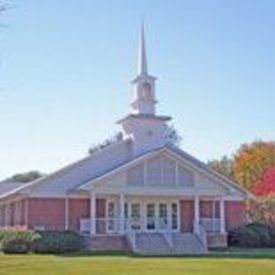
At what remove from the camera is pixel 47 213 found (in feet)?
151

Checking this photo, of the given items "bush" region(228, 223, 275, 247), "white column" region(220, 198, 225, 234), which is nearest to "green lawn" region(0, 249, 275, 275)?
"white column" region(220, 198, 225, 234)

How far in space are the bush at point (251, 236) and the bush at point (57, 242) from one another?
11349 mm

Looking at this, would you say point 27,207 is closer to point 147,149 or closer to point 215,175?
point 147,149

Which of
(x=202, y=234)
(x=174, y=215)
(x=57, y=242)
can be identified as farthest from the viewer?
(x=174, y=215)

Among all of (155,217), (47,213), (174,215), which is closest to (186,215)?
(174,215)

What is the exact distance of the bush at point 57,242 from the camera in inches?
1580

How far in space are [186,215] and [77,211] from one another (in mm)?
7316

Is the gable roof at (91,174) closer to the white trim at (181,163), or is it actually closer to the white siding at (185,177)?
the white trim at (181,163)

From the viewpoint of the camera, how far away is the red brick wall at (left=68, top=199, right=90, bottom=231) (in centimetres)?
4662

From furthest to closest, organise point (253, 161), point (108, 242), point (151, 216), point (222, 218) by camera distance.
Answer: point (253, 161) → point (151, 216) → point (222, 218) → point (108, 242)

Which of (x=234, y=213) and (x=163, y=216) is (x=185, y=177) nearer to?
(x=163, y=216)

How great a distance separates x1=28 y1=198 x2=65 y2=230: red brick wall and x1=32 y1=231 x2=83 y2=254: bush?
14.7 feet

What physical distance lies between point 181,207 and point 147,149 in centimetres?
437

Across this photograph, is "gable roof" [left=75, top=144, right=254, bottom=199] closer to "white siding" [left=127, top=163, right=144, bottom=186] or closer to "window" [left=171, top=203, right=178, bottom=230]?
"white siding" [left=127, top=163, right=144, bottom=186]
